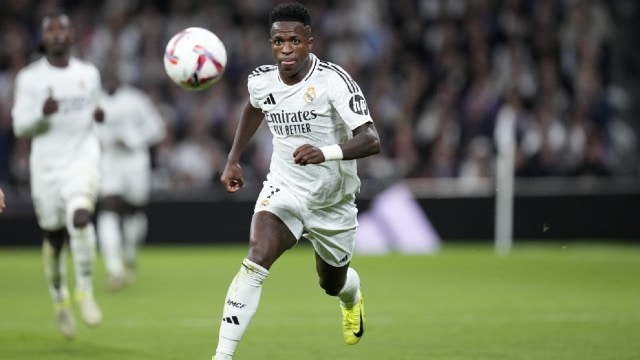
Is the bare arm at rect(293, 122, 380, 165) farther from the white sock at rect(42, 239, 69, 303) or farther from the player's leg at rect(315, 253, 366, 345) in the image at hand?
the white sock at rect(42, 239, 69, 303)

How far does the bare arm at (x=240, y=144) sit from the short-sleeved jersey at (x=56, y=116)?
8.92 ft

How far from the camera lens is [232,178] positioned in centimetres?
815

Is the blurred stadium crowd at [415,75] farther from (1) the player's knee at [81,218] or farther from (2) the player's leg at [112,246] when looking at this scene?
(1) the player's knee at [81,218]

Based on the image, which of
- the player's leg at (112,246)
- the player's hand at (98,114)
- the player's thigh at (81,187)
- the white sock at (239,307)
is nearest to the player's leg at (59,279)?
the player's thigh at (81,187)

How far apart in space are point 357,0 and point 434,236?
510cm

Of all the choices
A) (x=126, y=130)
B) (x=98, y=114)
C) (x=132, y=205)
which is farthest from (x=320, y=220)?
(x=132, y=205)

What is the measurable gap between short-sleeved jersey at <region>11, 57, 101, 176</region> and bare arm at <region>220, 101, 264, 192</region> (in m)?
2.72

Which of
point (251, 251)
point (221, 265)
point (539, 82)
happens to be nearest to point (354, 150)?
point (251, 251)

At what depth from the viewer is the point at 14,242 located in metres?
20.0

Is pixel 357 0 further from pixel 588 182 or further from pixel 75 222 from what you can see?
pixel 75 222

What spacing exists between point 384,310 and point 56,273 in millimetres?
3516

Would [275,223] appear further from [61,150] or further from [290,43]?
[61,150]

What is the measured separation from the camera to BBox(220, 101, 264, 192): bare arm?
8.17 metres

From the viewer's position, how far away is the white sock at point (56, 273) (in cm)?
1029
